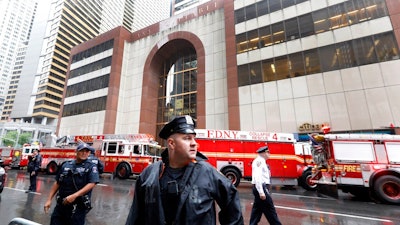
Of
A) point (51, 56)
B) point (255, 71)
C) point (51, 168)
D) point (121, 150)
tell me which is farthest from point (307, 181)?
point (51, 56)

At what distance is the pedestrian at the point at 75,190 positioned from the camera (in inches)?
124

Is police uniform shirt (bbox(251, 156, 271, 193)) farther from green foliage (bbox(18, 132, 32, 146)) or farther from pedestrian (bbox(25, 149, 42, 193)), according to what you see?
green foliage (bbox(18, 132, 32, 146))

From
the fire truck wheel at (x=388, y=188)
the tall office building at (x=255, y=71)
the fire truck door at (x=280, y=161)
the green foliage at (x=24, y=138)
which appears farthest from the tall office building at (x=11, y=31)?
the fire truck wheel at (x=388, y=188)

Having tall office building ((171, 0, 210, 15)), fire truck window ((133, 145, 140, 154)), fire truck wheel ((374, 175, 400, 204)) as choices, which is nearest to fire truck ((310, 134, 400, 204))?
fire truck wheel ((374, 175, 400, 204))

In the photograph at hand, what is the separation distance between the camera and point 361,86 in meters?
17.0

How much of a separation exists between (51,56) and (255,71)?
3534 inches

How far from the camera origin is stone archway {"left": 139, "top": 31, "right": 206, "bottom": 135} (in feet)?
95.0

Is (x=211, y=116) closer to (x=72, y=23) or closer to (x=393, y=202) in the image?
(x=393, y=202)

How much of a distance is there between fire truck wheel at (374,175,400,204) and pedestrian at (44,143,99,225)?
33.3 ft

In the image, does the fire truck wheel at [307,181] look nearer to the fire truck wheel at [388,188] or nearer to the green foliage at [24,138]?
the fire truck wheel at [388,188]

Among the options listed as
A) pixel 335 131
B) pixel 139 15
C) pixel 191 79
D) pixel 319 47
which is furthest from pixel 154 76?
pixel 139 15

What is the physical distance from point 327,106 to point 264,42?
29.1 feet

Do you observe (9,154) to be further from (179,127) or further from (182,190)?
(182,190)

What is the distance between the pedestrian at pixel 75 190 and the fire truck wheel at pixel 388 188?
10.2 meters
